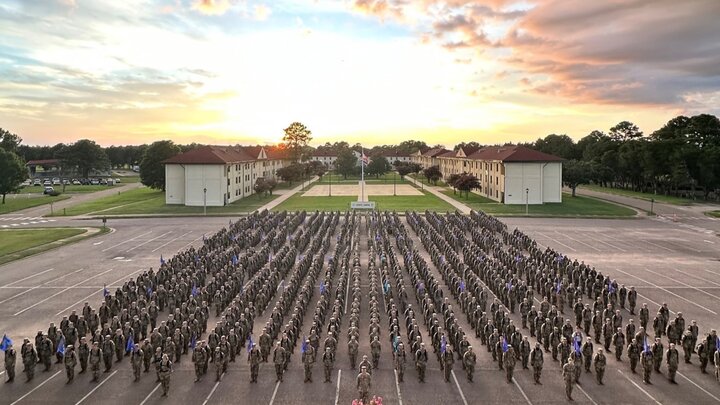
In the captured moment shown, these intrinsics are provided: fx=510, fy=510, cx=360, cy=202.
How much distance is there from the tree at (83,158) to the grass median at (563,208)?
303ft

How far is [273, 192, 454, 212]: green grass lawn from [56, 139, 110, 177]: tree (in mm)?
69147

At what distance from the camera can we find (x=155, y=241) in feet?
129

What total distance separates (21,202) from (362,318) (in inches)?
2610

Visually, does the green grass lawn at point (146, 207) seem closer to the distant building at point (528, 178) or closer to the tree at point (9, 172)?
the tree at point (9, 172)

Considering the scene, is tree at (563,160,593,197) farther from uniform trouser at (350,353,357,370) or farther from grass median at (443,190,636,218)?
uniform trouser at (350,353,357,370)

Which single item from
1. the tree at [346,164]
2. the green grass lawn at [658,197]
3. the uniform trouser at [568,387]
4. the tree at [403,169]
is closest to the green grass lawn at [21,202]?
the tree at [346,164]

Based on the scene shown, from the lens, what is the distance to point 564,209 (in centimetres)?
5903

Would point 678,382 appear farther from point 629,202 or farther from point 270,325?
point 629,202

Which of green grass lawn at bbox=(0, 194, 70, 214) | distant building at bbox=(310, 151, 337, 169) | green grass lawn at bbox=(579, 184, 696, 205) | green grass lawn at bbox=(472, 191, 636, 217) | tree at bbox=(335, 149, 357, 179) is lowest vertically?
green grass lawn at bbox=(0, 194, 70, 214)

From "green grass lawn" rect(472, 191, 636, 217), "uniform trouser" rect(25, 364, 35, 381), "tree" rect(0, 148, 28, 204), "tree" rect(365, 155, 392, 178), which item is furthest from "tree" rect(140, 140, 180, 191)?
"uniform trouser" rect(25, 364, 35, 381)

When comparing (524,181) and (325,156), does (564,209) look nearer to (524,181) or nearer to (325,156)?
(524,181)

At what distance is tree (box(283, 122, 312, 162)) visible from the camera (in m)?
116

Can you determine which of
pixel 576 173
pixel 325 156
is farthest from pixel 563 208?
pixel 325 156

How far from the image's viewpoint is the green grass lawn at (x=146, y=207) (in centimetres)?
5753
